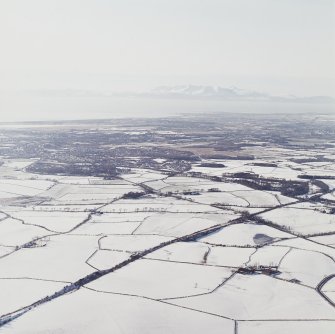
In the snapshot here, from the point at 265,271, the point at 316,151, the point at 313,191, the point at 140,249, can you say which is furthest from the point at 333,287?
the point at 316,151

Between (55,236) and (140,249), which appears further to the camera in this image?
(55,236)

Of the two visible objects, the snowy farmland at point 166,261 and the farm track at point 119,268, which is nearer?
the snowy farmland at point 166,261

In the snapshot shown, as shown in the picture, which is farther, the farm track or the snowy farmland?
the farm track

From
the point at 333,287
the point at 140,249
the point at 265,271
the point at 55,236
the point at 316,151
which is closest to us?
the point at 333,287

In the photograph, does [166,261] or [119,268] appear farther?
[166,261]

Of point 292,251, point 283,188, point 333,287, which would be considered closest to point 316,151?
point 283,188

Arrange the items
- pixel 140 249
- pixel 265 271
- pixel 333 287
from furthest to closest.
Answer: pixel 140 249
pixel 265 271
pixel 333 287

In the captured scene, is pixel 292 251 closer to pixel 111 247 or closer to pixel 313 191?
pixel 111 247
